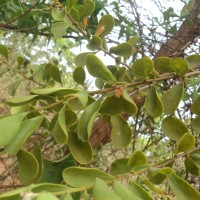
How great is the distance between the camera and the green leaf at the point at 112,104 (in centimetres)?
59

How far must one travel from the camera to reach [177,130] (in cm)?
64

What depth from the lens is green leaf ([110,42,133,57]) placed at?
2.48ft

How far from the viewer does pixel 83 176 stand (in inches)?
17.9

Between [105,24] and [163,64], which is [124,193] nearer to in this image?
[163,64]

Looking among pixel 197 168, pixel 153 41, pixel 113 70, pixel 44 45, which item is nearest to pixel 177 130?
pixel 197 168

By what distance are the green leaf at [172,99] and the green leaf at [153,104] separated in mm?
28

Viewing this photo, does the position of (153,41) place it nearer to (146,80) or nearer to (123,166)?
(146,80)

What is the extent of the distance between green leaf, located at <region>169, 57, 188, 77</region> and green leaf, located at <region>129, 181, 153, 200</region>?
0.22 metres

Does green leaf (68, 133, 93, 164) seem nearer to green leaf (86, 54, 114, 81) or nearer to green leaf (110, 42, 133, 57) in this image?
green leaf (86, 54, 114, 81)

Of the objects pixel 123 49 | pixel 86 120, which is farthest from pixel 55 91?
pixel 123 49

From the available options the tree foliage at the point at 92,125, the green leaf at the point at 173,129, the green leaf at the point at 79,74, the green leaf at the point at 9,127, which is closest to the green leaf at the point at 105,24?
the tree foliage at the point at 92,125

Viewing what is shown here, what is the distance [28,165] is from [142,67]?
23 cm

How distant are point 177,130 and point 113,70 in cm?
19

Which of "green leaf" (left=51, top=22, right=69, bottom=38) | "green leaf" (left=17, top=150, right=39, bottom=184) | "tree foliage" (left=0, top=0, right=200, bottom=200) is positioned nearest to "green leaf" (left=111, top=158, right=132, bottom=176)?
"tree foliage" (left=0, top=0, right=200, bottom=200)
